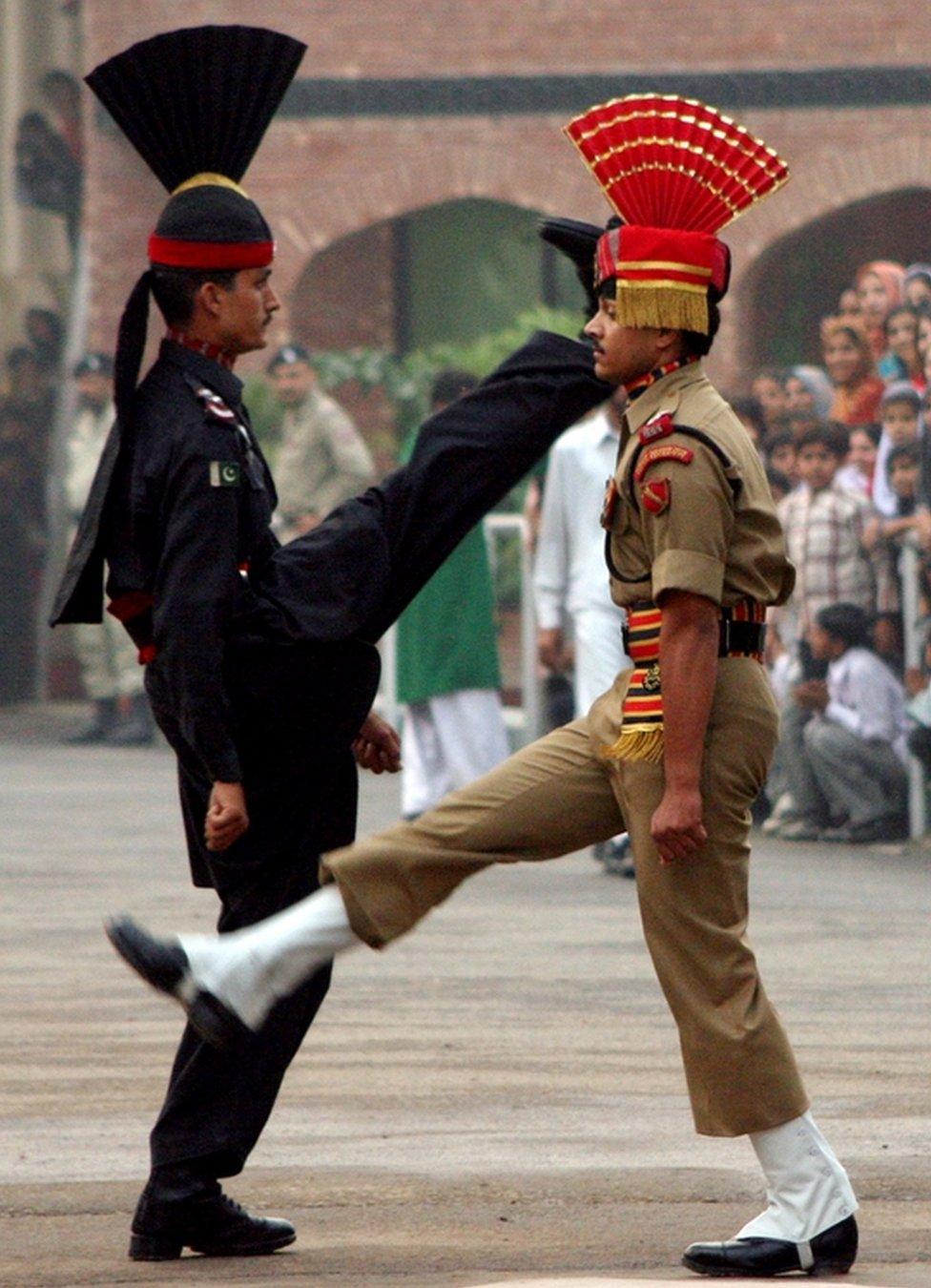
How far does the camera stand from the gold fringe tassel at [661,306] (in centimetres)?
543

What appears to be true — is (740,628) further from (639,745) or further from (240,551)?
(240,551)

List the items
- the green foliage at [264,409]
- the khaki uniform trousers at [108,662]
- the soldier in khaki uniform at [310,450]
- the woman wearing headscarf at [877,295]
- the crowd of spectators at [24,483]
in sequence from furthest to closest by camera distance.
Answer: the crowd of spectators at [24,483]
the green foliage at [264,409]
the khaki uniform trousers at [108,662]
the soldier in khaki uniform at [310,450]
the woman wearing headscarf at [877,295]

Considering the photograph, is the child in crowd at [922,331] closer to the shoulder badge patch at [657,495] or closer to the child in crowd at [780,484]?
the child in crowd at [780,484]

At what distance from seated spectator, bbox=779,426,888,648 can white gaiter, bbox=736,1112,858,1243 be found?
7.62 meters

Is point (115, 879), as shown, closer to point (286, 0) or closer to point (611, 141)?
point (611, 141)

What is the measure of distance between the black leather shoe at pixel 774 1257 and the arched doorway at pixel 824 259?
1693 cm

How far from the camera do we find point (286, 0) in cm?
2147

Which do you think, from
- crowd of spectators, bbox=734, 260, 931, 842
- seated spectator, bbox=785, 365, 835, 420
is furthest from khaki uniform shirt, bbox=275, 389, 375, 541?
crowd of spectators, bbox=734, 260, 931, 842

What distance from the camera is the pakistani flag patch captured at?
5430mm

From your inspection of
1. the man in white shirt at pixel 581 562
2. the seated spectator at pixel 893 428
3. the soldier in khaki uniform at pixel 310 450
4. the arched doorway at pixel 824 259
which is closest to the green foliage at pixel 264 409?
the soldier in khaki uniform at pixel 310 450

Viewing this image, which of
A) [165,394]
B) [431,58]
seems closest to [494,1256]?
[165,394]

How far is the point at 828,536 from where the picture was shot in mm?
12938

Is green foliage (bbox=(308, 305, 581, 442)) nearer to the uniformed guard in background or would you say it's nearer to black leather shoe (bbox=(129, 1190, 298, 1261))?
the uniformed guard in background

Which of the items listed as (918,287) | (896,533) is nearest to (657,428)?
(896,533)
